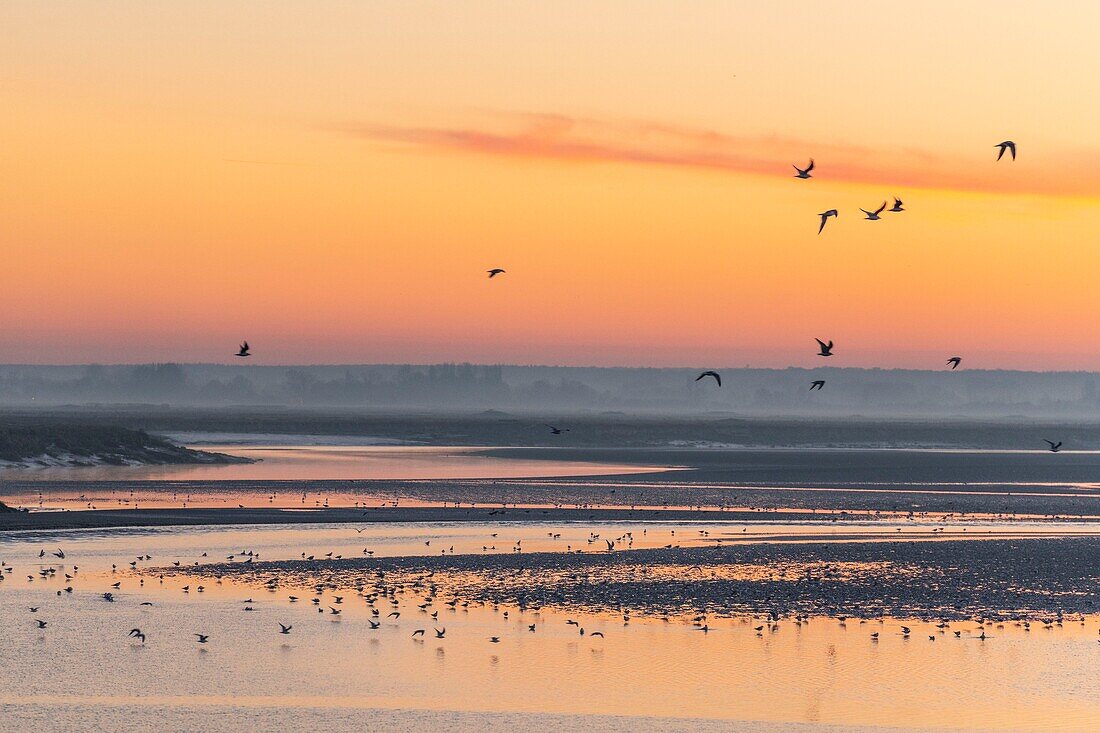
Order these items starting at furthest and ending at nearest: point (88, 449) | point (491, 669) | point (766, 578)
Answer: point (88, 449)
point (766, 578)
point (491, 669)

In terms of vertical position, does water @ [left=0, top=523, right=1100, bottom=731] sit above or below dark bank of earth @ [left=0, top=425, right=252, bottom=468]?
below

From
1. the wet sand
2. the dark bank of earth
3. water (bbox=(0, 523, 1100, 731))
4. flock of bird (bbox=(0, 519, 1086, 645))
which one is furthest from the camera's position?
the dark bank of earth

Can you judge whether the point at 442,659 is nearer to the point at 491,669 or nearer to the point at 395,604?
the point at 491,669

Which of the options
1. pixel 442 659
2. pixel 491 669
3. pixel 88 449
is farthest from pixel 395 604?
pixel 88 449

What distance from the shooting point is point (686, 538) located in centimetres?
4253

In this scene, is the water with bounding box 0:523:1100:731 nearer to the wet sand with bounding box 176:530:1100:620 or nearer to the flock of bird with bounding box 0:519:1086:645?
the flock of bird with bounding box 0:519:1086:645

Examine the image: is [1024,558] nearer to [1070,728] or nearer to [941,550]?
[941,550]

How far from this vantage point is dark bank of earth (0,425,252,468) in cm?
7462

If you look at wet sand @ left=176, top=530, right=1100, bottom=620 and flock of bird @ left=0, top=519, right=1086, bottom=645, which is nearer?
flock of bird @ left=0, top=519, right=1086, bottom=645

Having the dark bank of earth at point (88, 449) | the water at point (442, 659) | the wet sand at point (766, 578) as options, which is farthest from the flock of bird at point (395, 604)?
the dark bank of earth at point (88, 449)

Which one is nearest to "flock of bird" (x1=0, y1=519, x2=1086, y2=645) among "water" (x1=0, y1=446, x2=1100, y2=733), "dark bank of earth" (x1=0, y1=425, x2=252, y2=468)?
"water" (x1=0, y1=446, x2=1100, y2=733)

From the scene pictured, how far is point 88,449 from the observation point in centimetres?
7956

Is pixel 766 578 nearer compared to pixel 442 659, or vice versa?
pixel 442 659

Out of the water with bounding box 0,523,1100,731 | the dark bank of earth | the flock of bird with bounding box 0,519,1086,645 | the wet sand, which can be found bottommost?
the water with bounding box 0,523,1100,731
